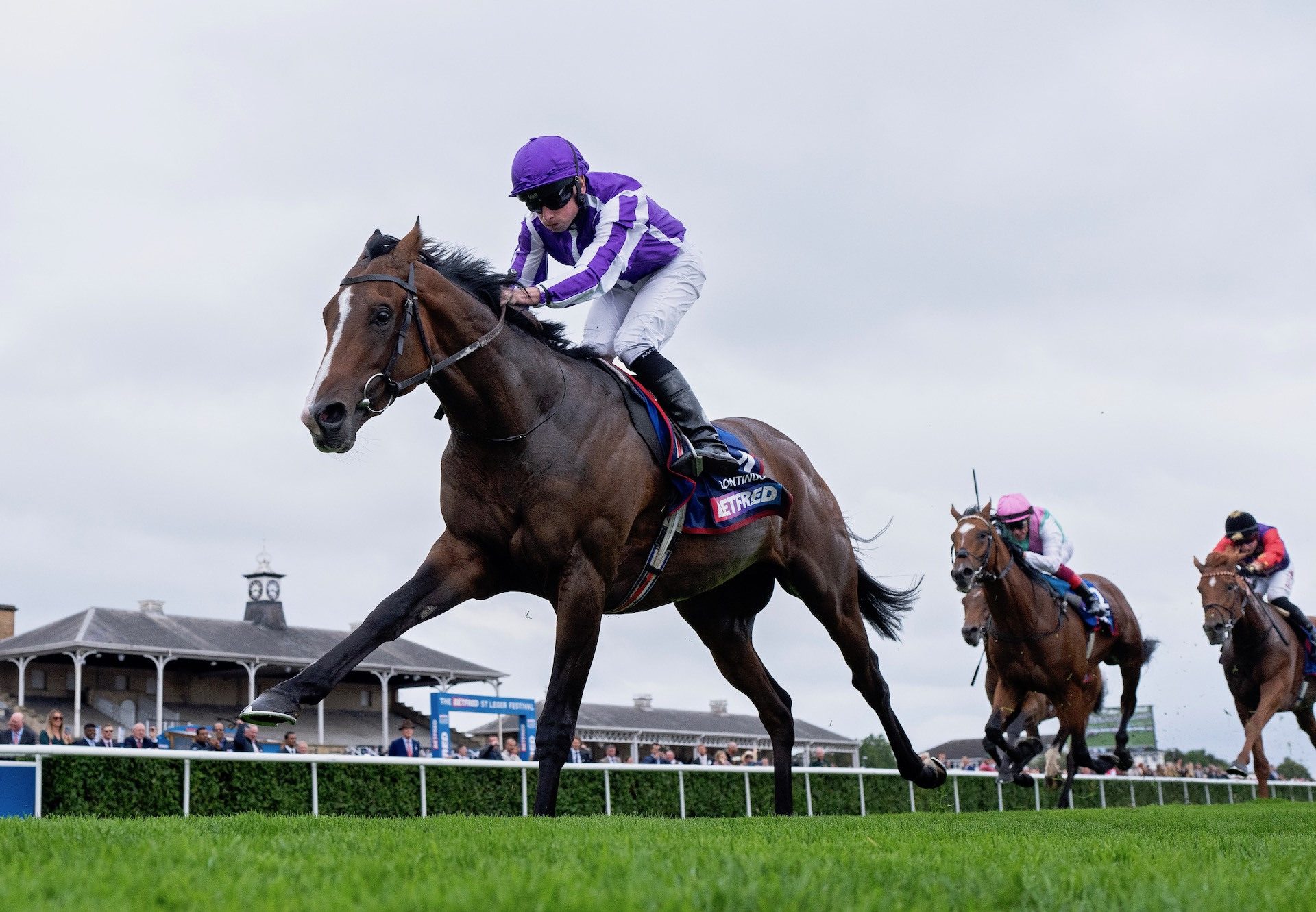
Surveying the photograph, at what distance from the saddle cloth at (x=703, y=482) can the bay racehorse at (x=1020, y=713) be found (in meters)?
4.93

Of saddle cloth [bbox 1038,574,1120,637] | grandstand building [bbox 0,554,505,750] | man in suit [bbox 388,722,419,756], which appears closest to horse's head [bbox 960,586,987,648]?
saddle cloth [bbox 1038,574,1120,637]

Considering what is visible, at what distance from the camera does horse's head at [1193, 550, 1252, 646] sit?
Answer: 12555mm

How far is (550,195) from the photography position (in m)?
6.09

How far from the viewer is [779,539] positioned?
7.23 metres

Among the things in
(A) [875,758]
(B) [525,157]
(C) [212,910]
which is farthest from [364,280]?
(A) [875,758]

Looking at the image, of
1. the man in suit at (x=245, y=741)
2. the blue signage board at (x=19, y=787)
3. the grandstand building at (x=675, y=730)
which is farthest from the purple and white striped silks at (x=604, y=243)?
the grandstand building at (x=675, y=730)

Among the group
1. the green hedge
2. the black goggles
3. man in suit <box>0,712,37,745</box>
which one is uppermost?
the black goggles

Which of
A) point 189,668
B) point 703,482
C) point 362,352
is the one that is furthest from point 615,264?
point 189,668

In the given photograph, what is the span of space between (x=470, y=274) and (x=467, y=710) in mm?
19778

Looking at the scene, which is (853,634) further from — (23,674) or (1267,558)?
(23,674)

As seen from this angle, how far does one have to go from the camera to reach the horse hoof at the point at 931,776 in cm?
771

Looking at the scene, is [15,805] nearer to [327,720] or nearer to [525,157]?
[525,157]

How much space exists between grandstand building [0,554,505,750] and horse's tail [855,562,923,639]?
28.6 meters

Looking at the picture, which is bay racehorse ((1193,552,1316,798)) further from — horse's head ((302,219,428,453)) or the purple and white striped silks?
horse's head ((302,219,428,453))
